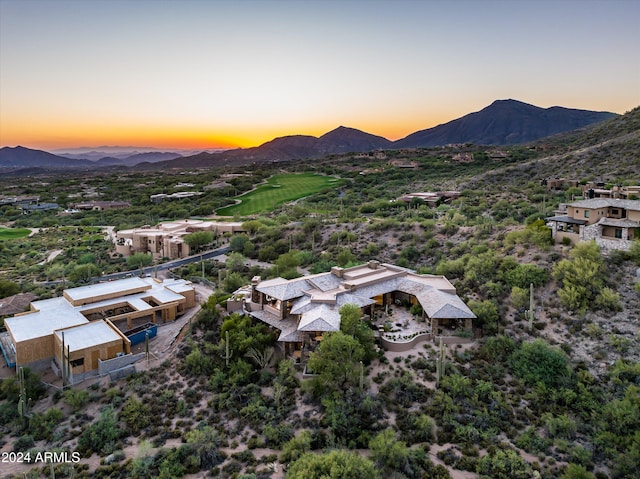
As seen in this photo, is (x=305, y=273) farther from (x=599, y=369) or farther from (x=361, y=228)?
(x=599, y=369)

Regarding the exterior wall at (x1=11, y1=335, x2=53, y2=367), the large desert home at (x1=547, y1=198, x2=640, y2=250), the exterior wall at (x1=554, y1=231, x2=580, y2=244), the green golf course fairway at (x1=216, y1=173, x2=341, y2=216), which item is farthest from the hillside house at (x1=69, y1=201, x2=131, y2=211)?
the large desert home at (x1=547, y1=198, x2=640, y2=250)

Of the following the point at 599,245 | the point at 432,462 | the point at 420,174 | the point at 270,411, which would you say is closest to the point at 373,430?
the point at 432,462

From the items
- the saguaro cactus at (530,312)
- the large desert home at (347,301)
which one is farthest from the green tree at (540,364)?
the large desert home at (347,301)

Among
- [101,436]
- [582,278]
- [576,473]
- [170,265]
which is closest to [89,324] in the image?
[101,436]

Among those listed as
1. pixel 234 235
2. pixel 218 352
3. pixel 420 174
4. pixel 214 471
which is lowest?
pixel 214 471

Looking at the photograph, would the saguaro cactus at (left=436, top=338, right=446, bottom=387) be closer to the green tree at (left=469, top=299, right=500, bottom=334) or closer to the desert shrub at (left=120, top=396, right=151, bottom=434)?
the green tree at (left=469, top=299, right=500, bottom=334)

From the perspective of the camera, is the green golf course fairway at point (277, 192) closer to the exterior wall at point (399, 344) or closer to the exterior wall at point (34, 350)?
the exterior wall at point (34, 350)

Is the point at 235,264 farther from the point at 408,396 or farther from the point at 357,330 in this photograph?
the point at 408,396
